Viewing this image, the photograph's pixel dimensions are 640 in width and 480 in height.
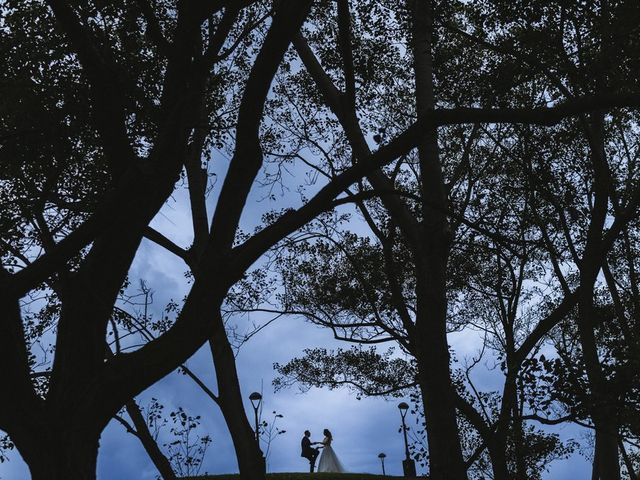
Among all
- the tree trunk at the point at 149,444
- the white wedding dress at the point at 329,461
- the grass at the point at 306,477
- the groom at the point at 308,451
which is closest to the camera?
the tree trunk at the point at 149,444

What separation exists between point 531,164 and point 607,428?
5.47m

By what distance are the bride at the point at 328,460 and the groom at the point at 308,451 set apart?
0.25 m

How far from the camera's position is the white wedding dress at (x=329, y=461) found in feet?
77.6

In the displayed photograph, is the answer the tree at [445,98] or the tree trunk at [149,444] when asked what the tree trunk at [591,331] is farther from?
the tree trunk at [149,444]

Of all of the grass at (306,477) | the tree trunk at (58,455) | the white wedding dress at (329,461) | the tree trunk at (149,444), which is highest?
the white wedding dress at (329,461)

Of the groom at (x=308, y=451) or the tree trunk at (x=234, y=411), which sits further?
the groom at (x=308, y=451)

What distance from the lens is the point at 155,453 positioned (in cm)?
858

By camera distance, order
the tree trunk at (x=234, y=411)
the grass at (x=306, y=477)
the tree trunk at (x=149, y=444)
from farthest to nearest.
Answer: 1. the grass at (x=306, y=477)
2. the tree trunk at (x=234, y=411)
3. the tree trunk at (x=149, y=444)

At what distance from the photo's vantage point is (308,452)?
23969 mm

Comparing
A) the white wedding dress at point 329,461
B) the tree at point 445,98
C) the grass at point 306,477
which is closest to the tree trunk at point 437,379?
Answer: the tree at point 445,98

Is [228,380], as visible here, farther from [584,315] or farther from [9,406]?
[584,315]

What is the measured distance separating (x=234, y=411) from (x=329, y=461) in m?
15.3

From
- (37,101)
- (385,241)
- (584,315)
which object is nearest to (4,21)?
(37,101)

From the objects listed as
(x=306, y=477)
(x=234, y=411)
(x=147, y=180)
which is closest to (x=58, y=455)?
(x=147, y=180)
